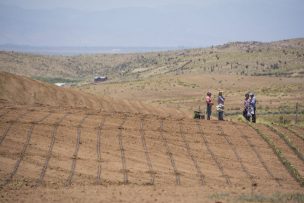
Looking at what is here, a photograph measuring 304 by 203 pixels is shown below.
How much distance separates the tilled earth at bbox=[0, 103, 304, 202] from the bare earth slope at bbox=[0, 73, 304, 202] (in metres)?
0.03

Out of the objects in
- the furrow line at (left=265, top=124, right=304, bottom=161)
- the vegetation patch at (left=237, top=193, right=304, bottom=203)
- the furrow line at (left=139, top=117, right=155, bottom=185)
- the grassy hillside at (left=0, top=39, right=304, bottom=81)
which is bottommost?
the grassy hillside at (left=0, top=39, right=304, bottom=81)

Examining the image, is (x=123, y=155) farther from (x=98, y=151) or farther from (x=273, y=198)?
(x=273, y=198)

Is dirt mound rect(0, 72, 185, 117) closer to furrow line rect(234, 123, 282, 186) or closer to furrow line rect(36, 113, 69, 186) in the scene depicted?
furrow line rect(36, 113, 69, 186)

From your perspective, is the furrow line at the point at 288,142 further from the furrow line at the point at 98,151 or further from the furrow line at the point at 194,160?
the furrow line at the point at 98,151

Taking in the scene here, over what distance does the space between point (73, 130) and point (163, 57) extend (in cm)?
11096

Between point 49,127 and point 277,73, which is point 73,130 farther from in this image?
point 277,73

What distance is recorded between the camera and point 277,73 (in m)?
87.5

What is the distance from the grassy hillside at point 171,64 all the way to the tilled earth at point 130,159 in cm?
6472

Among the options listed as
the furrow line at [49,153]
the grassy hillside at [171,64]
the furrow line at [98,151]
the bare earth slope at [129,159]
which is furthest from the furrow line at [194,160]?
the grassy hillside at [171,64]

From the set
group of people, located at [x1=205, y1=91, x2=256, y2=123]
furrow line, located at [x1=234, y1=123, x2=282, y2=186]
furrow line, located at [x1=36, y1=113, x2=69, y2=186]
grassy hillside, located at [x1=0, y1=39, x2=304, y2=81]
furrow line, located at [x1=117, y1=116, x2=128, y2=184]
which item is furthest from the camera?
grassy hillside, located at [x1=0, y1=39, x2=304, y2=81]

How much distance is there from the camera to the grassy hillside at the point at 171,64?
9525 centimetres

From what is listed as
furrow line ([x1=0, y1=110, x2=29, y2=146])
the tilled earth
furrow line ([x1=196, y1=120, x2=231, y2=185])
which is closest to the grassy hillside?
furrow line ([x1=196, y1=120, x2=231, y2=185])

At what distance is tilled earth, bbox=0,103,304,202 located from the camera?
13.5 metres

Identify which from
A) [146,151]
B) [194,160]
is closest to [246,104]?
[194,160]
